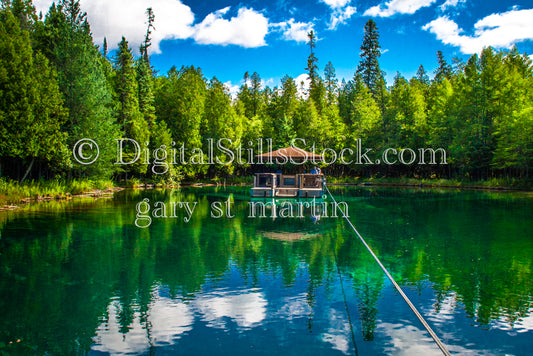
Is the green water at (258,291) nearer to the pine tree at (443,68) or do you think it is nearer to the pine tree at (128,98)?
the pine tree at (128,98)

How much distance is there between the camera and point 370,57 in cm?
6025

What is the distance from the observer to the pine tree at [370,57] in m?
59.9

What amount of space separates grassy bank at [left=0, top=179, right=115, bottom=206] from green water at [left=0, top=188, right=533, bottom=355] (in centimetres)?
718

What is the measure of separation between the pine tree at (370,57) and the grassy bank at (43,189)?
4407cm

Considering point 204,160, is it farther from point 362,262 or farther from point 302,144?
point 362,262

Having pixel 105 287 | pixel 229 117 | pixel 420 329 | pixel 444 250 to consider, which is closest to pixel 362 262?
pixel 444 250

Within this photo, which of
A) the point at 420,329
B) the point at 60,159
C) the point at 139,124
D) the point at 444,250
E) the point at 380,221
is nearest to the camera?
the point at 420,329

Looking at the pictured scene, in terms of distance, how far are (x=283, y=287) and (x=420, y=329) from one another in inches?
96.6

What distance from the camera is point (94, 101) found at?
26.9 m

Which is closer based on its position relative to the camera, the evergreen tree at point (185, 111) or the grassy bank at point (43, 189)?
the grassy bank at point (43, 189)

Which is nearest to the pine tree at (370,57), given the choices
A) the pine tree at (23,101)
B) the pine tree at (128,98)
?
the pine tree at (128,98)

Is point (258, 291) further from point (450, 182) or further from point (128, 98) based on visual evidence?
point (450, 182)

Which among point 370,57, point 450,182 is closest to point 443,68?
point 370,57

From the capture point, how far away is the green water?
4875mm
